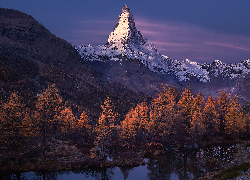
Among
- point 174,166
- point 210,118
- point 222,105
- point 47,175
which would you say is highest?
point 222,105

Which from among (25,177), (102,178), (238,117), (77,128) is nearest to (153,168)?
(102,178)

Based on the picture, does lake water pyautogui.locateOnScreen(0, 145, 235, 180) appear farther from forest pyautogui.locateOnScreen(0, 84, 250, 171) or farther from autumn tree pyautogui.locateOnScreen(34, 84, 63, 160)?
autumn tree pyautogui.locateOnScreen(34, 84, 63, 160)

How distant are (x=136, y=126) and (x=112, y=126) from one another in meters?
17.7

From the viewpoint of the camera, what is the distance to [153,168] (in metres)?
49.0

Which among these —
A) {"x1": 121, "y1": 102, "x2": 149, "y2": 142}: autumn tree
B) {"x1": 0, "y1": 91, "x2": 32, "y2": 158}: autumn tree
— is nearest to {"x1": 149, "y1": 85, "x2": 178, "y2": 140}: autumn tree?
{"x1": 121, "y1": 102, "x2": 149, "y2": 142}: autumn tree

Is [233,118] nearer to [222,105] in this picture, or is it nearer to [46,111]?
[222,105]

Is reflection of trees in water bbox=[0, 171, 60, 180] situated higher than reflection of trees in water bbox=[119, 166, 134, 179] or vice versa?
reflection of trees in water bbox=[0, 171, 60, 180]

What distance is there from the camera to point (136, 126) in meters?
65.0

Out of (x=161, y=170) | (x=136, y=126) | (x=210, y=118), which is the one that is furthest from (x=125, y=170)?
(x=210, y=118)

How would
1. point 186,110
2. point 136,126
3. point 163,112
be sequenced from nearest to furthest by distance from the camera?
1. point 163,112
2. point 136,126
3. point 186,110

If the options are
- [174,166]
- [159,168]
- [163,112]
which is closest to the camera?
[159,168]

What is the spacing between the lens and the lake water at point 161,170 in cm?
4362

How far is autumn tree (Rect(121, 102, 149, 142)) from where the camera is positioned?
209 ft

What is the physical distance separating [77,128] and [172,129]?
104ft
